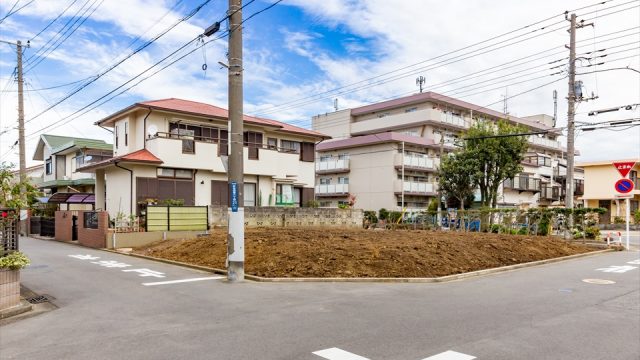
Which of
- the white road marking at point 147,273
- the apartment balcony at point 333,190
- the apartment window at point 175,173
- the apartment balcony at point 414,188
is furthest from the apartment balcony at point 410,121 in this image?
the white road marking at point 147,273

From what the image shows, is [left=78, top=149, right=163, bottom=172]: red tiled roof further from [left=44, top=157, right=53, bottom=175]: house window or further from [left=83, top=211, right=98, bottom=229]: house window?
[left=44, top=157, right=53, bottom=175]: house window

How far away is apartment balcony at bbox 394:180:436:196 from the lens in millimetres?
38844

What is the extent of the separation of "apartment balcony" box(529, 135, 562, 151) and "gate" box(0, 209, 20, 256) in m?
54.0

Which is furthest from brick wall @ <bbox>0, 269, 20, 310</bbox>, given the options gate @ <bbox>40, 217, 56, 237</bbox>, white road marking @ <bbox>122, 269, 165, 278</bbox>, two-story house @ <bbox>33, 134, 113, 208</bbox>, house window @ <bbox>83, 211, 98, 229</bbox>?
two-story house @ <bbox>33, 134, 113, 208</bbox>

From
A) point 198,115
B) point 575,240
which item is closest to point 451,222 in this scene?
point 575,240

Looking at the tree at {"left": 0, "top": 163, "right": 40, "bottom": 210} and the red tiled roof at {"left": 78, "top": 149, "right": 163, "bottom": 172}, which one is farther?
the red tiled roof at {"left": 78, "top": 149, "right": 163, "bottom": 172}

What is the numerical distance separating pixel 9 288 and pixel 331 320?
5390 millimetres

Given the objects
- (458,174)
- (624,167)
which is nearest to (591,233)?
(624,167)

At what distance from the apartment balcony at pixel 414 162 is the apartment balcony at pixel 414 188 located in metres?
1.38

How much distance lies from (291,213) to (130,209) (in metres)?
8.04

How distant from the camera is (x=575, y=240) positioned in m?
20.5

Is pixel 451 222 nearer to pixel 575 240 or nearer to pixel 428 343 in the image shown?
pixel 575 240

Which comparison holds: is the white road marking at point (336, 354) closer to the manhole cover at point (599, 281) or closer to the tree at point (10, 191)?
the tree at point (10, 191)

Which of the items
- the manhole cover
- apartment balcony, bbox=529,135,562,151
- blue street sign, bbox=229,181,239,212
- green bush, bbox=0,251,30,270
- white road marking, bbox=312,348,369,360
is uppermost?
apartment balcony, bbox=529,135,562,151
